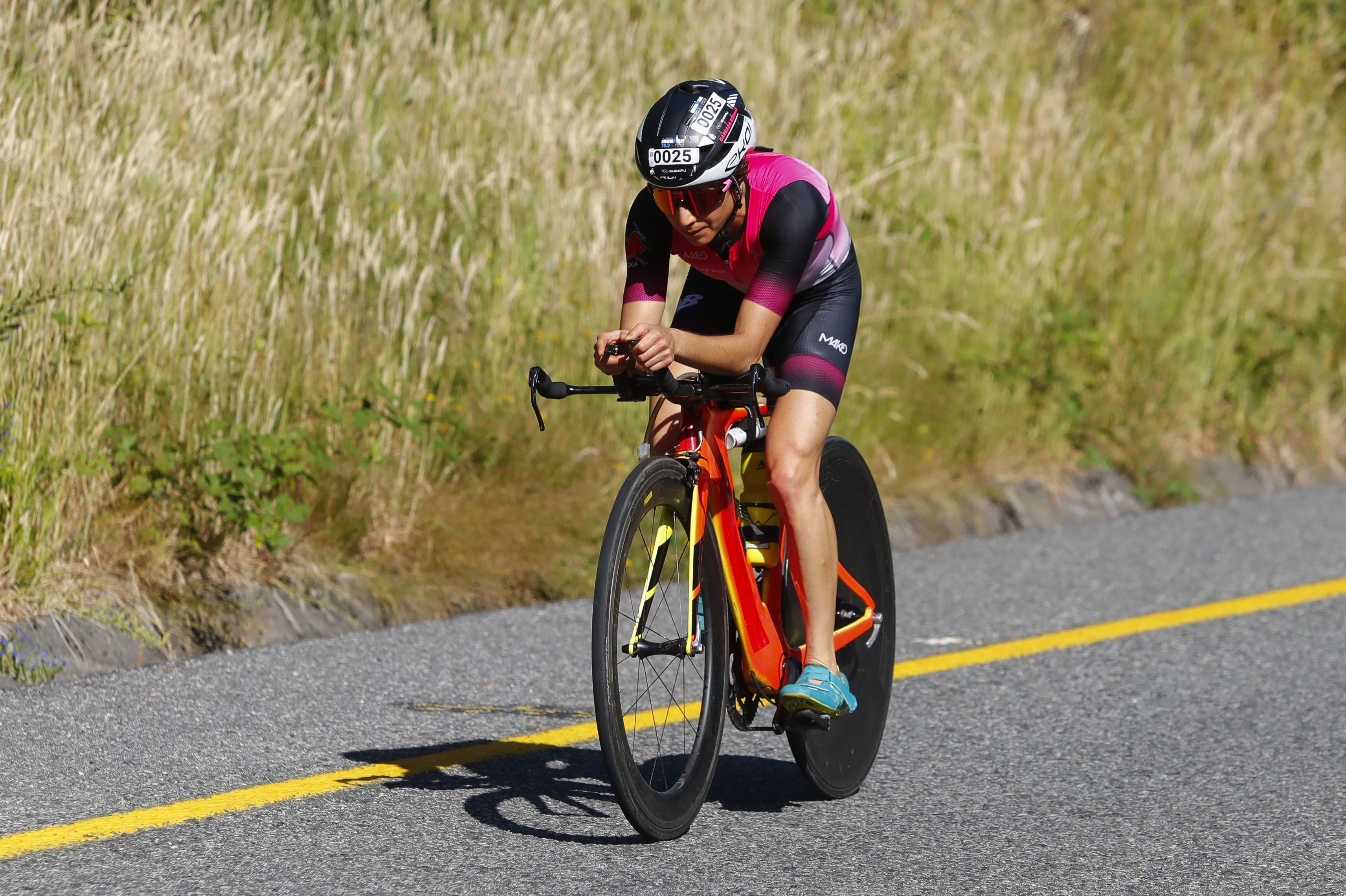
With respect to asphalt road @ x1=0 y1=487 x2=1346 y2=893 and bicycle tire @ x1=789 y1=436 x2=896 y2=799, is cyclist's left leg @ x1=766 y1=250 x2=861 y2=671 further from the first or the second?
asphalt road @ x1=0 y1=487 x2=1346 y2=893

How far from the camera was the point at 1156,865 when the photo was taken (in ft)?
12.6

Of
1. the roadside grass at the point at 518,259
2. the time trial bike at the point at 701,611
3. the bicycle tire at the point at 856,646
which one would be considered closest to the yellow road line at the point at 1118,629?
the bicycle tire at the point at 856,646

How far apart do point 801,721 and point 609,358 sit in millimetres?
1075

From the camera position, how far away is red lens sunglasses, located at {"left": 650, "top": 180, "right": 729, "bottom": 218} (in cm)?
397

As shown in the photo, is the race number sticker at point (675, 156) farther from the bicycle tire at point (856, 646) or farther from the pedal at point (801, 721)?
the pedal at point (801, 721)

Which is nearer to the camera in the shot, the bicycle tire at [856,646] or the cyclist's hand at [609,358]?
the cyclist's hand at [609,358]

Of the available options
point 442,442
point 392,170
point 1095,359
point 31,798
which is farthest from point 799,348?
point 1095,359

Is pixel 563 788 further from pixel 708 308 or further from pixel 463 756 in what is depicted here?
pixel 708 308

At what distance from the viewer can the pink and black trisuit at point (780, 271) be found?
4.03 metres

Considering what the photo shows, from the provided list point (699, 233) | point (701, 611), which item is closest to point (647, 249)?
point (699, 233)

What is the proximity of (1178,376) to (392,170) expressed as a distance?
4.55 meters

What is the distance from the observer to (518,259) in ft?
25.5

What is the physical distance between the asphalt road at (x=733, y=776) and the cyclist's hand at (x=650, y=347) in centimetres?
113

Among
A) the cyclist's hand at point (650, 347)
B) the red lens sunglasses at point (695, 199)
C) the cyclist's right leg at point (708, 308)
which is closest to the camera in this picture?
the cyclist's hand at point (650, 347)
